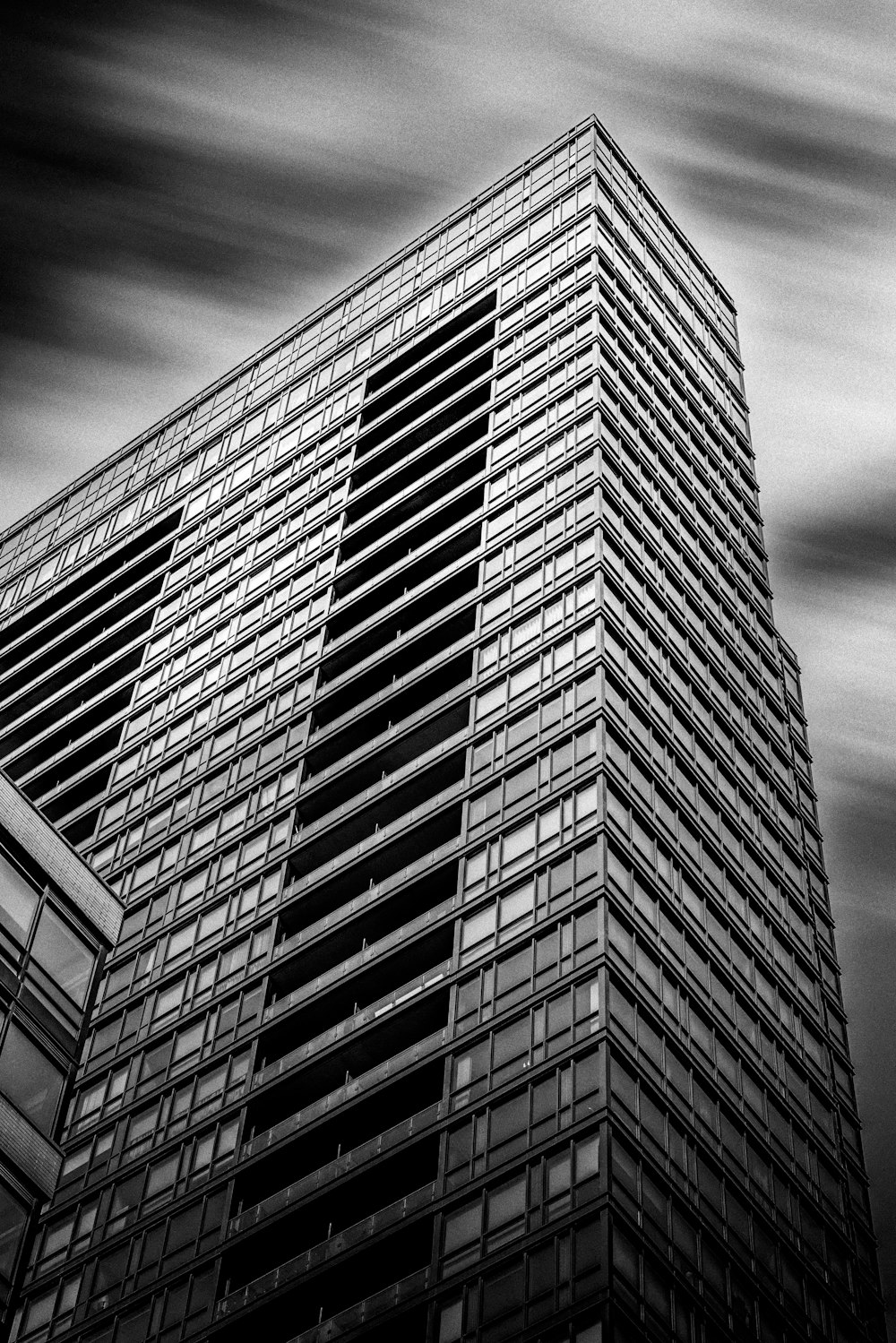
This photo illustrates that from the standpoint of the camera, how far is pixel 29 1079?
31516 millimetres

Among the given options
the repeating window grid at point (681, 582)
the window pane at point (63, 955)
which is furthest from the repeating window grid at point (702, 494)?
the window pane at point (63, 955)

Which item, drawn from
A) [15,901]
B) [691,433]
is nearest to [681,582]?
[691,433]

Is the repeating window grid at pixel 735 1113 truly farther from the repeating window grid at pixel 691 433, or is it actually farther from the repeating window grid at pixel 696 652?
the repeating window grid at pixel 691 433

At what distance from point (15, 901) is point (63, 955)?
152 cm

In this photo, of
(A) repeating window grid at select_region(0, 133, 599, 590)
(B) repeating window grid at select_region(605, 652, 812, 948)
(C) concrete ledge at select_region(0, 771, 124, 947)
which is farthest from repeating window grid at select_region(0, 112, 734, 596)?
(C) concrete ledge at select_region(0, 771, 124, 947)

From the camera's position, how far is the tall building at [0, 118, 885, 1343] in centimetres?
4650

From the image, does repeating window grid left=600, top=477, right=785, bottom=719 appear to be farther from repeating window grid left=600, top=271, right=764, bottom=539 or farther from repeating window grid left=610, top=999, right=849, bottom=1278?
repeating window grid left=610, top=999, right=849, bottom=1278

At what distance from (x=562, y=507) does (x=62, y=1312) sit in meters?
31.6

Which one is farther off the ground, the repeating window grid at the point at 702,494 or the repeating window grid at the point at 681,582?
the repeating window grid at the point at 702,494

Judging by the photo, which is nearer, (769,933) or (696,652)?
(769,933)

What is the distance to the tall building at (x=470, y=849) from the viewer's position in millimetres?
46500

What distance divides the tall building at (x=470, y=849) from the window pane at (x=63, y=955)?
559 inches

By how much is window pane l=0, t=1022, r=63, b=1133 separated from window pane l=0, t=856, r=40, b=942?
5.92ft

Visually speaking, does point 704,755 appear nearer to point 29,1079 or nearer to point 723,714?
point 723,714
